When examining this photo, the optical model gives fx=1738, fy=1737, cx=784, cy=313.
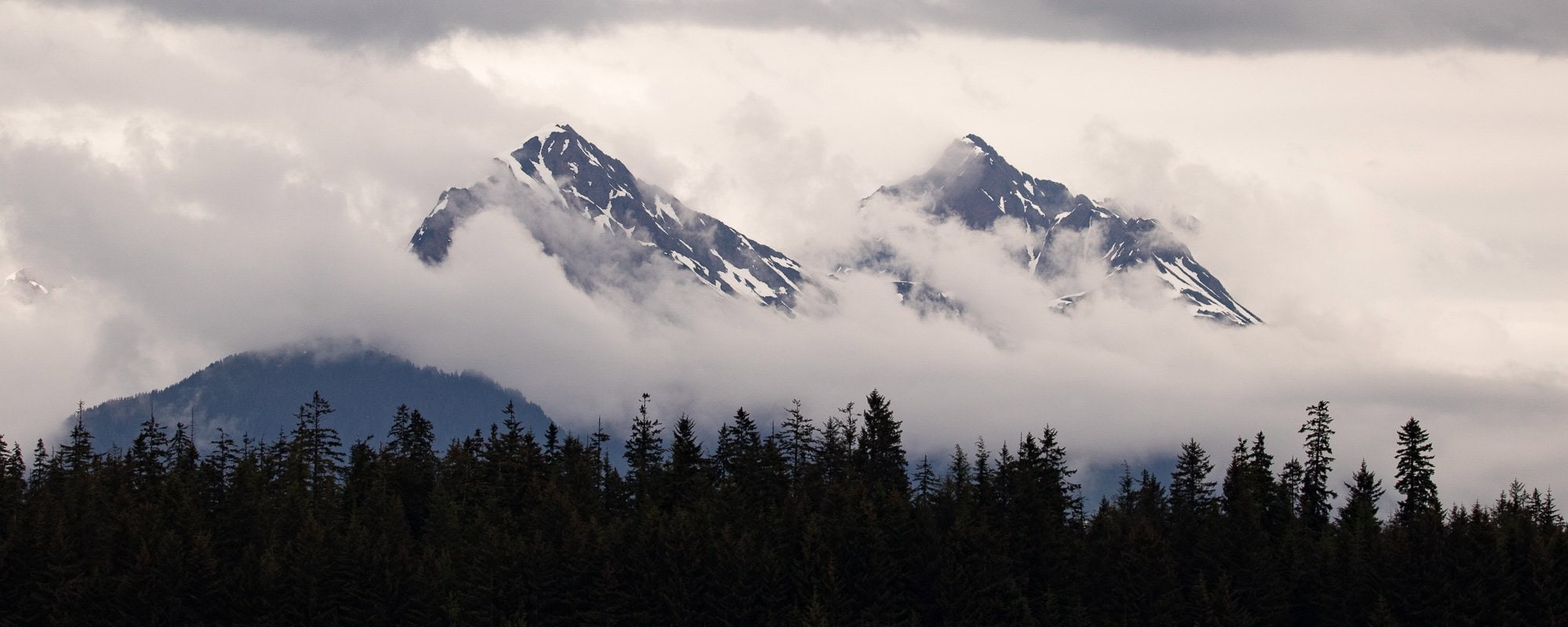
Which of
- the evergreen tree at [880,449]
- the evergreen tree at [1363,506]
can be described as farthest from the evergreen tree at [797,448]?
the evergreen tree at [1363,506]

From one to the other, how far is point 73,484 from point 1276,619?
301ft

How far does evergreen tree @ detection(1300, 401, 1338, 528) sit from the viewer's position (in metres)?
132

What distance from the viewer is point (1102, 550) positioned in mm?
122938

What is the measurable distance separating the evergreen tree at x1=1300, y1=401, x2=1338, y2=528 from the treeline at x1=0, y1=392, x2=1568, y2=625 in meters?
0.29

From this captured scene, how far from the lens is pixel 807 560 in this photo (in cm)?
11856

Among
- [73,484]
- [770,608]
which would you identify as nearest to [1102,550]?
[770,608]

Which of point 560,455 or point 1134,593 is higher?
point 560,455

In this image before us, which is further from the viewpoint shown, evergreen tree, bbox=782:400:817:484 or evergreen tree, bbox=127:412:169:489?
evergreen tree, bbox=127:412:169:489

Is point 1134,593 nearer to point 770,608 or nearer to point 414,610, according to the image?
point 770,608

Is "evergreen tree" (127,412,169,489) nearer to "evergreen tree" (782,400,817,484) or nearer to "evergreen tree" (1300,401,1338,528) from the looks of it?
"evergreen tree" (782,400,817,484)

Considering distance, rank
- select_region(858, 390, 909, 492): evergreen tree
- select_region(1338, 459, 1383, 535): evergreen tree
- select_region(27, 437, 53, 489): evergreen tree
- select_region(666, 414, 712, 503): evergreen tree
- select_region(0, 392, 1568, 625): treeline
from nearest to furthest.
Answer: select_region(0, 392, 1568, 625): treeline
select_region(1338, 459, 1383, 535): evergreen tree
select_region(666, 414, 712, 503): evergreen tree
select_region(858, 390, 909, 492): evergreen tree
select_region(27, 437, 53, 489): evergreen tree

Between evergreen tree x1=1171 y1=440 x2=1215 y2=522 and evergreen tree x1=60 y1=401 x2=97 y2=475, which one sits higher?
evergreen tree x1=60 y1=401 x2=97 y2=475

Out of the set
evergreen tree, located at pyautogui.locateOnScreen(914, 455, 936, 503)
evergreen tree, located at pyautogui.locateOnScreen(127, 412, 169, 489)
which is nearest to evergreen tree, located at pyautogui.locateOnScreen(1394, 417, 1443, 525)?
evergreen tree, located at pyautogui.locateOnScreen(914, 455, 936, 503)

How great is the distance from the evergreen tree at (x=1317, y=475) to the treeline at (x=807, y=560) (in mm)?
287
